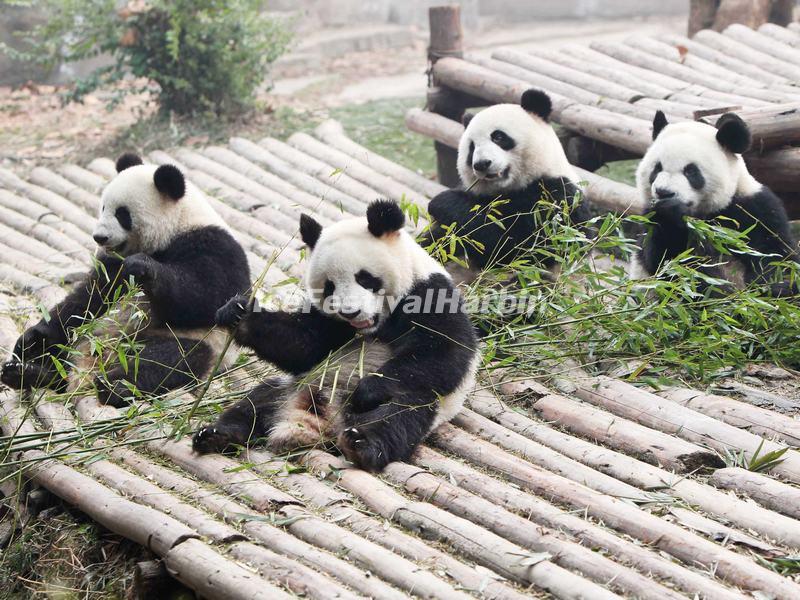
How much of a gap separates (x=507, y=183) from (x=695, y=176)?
125 centimetres

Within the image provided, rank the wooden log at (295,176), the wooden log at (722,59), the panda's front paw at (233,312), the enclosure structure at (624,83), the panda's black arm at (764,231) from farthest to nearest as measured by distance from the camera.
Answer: the wooden log at (722,59) → the wooden log at (295,176) → the enclosure structure at (624,83) → the panda's black arm at (764,231) → the panda's front paw at (233,312)

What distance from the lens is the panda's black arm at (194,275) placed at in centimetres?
540

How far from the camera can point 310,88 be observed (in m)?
13.3

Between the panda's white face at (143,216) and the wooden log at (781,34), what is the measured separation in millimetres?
6613

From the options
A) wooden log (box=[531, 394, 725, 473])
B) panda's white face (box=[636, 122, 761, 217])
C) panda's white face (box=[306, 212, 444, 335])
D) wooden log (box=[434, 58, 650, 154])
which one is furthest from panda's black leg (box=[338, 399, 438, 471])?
wooden log (box=[434, 58, 650, 154])

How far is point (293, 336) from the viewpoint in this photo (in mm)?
4840

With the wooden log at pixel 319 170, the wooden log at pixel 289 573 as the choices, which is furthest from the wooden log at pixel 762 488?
the wooden log at pixel 319 170

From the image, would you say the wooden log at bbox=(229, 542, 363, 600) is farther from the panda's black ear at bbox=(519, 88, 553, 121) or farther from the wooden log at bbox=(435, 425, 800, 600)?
the panda's black ear at bbox=(519, 88, 553, 121)

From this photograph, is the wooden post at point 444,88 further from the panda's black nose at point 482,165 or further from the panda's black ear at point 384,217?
the panda's black ear at point 384,217

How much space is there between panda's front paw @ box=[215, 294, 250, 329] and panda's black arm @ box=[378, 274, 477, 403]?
65cm

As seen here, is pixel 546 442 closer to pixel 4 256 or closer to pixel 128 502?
pixel 128 502

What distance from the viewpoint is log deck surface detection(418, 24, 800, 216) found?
6684 millimetres

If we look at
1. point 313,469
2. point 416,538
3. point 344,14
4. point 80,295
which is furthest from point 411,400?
point 344,14

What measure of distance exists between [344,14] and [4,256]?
10.7m
